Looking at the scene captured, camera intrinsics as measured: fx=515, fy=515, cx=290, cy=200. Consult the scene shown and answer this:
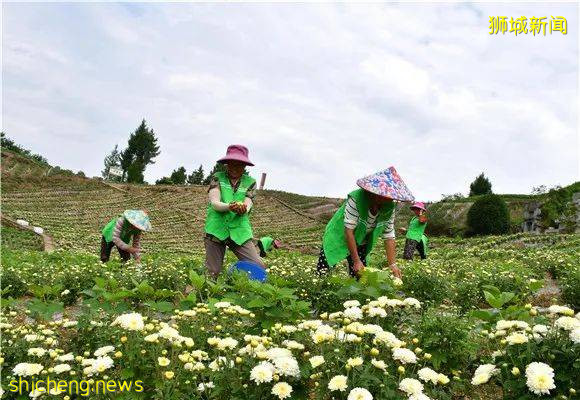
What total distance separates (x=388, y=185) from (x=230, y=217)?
176 cm

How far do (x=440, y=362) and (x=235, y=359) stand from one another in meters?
1.06

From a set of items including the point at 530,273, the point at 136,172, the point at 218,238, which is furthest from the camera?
the point at 136,172

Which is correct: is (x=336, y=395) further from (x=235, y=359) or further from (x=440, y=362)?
(x=440, y=362)

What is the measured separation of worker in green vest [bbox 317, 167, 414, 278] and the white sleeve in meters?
1.16

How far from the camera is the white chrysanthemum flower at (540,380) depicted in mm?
1892

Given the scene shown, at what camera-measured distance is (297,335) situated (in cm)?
261

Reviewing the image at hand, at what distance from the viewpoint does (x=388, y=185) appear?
495 centimetres

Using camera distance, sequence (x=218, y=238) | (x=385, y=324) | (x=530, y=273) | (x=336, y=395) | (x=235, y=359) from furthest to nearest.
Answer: (x=530, y=273) < (x=218, y=238) < (x=385, y=324) < (x=235, y=359) < (x=336, y=395)

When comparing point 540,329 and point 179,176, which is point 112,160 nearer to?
point 179,176

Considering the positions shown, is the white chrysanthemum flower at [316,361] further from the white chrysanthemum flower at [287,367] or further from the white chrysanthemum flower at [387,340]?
the white chrysanthemum flower at [387,340]

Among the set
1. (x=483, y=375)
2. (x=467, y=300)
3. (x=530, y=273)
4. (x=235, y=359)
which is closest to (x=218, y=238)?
(x=467, y=300)

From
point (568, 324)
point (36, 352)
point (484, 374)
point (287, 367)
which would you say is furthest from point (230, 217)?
point (568, 324)

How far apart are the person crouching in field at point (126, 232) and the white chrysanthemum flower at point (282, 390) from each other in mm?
6321

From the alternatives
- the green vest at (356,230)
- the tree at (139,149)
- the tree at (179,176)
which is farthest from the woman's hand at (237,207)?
the tree at (139,149)
